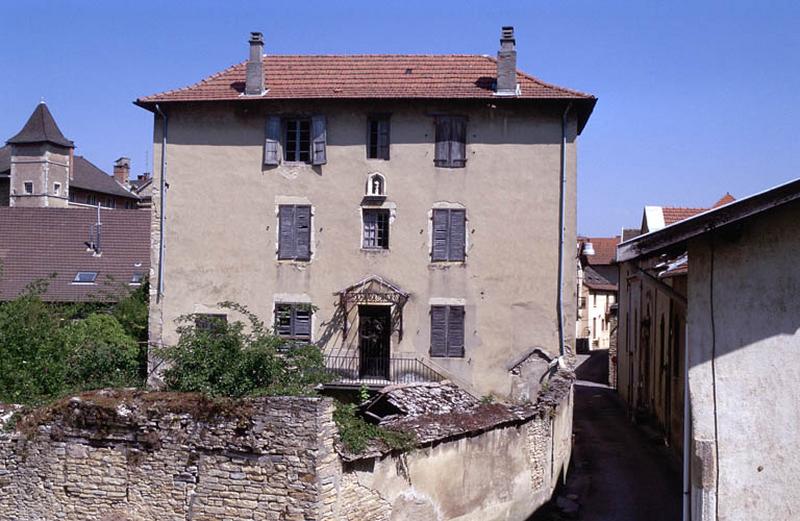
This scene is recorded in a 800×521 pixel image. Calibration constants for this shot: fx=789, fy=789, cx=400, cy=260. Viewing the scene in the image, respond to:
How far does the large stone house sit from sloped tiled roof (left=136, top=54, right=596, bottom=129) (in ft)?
0.26

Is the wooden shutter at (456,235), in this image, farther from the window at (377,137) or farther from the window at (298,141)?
the window at (298,141)

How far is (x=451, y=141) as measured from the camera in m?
20.8

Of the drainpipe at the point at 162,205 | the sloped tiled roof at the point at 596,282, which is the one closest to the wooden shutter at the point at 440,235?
the drainpipe at the point at 162,205

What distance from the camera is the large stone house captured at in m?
20.6

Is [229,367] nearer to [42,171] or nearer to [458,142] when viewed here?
[458,142]

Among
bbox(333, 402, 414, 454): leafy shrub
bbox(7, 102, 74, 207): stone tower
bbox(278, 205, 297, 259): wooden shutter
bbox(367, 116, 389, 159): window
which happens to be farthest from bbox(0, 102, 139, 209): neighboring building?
bbox(333, 402, 414, 454): leafy shrub

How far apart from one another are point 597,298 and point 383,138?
3290 cm

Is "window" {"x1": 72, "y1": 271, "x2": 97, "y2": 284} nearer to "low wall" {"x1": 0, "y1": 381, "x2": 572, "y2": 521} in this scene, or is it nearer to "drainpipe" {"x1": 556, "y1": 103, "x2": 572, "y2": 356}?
"drainpipe" {"x1": 556, "y1": 103, "x2": 572, "y2": 356}

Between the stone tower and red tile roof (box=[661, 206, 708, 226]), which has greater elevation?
the stone tower

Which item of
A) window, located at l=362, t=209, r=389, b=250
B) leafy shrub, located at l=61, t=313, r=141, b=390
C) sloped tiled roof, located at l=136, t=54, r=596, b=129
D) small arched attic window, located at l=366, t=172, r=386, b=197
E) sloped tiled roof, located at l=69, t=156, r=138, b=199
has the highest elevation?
sloped tiled roof, located at l=69, t=156, r=138, b=199

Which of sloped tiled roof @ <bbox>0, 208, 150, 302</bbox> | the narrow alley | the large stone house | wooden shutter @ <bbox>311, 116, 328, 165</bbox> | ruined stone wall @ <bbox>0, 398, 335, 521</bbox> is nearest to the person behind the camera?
ruined stone wall @ <bbox>0, 398, 335, 521</bbox>

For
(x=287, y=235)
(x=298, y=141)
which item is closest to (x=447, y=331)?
(x=287, y=235)

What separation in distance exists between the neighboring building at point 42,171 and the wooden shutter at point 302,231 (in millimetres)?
38833

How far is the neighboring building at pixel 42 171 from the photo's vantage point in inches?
2163
